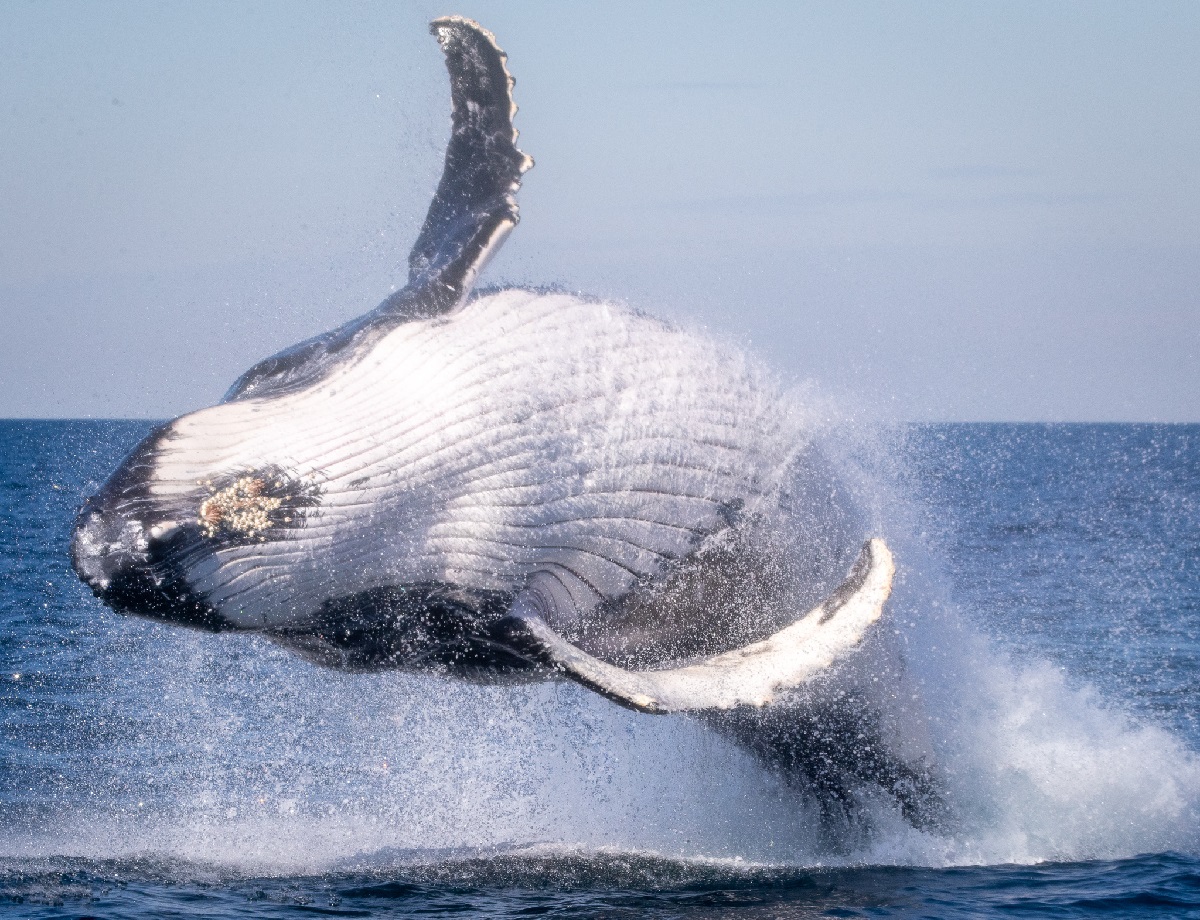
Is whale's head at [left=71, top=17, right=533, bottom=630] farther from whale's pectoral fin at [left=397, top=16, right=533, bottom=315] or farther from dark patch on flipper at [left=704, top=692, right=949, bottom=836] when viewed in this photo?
dark patch on flipper at [left=704, top=692, right=949, bottom=836]

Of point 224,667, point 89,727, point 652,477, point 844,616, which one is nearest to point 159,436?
point 652,477

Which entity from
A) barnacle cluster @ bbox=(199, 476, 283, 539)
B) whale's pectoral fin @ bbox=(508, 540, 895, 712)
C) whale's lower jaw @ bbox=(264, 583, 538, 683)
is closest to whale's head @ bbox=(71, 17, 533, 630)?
barnacle cluster @ bbox=(199, 476, 283, 539)

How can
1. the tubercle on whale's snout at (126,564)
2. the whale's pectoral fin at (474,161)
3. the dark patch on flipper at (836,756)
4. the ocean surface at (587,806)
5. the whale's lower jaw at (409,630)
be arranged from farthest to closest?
1. the ocean surface at (587,806)
2. the dark patch on flipper at (836,756)
3. the whale's pectoral fin at (474,161)
4. the whale's lower jaw at (409,630)
5. the tubercle on whale's snout at (126,564)

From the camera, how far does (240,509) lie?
24.1 feet

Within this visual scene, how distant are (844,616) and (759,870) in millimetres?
3091

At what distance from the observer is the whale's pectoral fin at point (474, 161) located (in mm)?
9070

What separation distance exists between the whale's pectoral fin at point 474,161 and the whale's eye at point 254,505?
1.97 meters

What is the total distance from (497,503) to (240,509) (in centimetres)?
156

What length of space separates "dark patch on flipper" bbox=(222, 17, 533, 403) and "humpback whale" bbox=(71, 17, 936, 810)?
2 cm

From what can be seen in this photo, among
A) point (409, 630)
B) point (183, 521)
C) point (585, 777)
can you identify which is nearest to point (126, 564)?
point (183, 521)

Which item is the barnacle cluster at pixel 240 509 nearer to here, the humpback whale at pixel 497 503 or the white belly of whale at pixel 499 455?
the humpback whale at pixel 497 503

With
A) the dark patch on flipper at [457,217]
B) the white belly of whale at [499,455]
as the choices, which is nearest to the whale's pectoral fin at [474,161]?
the dark patch on flipper at [457,217]

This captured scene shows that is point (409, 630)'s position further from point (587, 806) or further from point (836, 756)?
point (587, 806)

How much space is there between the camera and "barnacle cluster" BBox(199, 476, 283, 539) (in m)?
7.25
